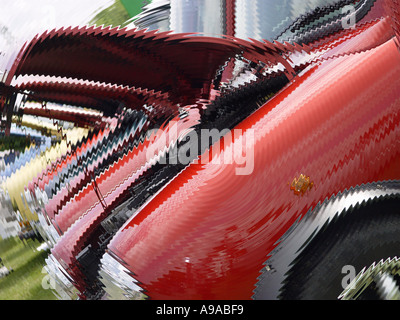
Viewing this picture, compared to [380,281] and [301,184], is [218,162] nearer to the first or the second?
[301,184]

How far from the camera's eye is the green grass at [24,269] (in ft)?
1.59

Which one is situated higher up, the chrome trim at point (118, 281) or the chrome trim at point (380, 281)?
the chrome trim at point (118, 281)

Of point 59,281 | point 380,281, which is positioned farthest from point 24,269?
point 380,281

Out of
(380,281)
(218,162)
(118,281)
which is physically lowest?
(380,281)

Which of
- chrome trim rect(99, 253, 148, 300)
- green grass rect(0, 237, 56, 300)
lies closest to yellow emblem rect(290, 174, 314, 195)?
chrome trim rect(99, 253, 148, 300)

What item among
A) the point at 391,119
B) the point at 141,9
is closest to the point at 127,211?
the point at 141,9

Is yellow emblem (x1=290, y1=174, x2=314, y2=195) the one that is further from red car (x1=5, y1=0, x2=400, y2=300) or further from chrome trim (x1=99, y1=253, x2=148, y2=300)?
chrome trim (x1=99, y1=253, x2=148, y2=300)

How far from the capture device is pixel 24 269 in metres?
0.49

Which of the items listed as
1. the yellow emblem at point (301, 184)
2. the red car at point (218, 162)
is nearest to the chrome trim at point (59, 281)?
the red car at point (218, 162)

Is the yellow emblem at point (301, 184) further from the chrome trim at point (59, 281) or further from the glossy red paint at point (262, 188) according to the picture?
the chrome trim at point (59, 281)

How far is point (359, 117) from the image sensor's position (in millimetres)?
488

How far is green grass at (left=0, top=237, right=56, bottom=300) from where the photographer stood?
483mm
